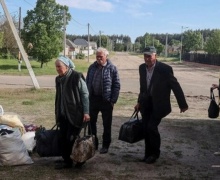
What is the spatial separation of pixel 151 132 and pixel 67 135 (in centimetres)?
131

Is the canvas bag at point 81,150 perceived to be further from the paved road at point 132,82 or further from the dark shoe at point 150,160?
the paved road at point 132,82

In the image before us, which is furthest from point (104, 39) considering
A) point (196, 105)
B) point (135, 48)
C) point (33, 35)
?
point (196, 105)

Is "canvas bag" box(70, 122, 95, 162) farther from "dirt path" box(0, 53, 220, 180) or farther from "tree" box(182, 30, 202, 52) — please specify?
"tree" box(182, 30, 202, 52)

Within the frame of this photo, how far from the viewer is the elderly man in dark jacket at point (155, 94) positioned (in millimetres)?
6000

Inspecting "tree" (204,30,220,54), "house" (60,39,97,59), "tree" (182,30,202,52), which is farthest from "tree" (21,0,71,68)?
"tree" (182,30,202,52)

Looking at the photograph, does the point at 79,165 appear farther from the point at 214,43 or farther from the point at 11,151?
Result: the point at 214,43

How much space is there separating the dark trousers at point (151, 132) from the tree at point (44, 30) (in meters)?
29.0

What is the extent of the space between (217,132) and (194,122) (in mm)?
1244

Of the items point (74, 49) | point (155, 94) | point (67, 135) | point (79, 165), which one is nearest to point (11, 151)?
point (67, 135)

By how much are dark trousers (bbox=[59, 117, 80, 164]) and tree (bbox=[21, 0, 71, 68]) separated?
96.4ft

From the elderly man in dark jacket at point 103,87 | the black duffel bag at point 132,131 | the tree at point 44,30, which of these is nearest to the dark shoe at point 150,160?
the black duffel bag at point 132,131

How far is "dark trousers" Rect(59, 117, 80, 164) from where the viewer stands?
5578 millimetres

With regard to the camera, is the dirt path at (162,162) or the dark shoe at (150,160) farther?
the dark shoe at (150,160)

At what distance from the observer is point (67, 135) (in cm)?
560
